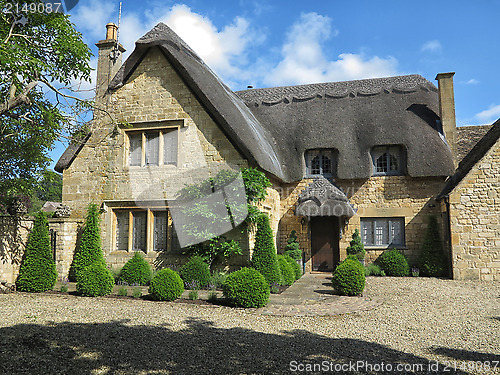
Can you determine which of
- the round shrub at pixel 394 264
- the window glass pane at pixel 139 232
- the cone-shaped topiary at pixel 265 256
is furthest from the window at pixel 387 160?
the window glass pane at pixel 139 232

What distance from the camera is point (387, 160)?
1603cm

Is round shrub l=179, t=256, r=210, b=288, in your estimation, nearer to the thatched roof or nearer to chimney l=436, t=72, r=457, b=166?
the thatched roof

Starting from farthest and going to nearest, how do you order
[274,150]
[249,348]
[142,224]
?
1. [274,150]
2. [142,224]
3. [249,348]

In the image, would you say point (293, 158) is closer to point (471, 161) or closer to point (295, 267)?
point (295, 267)

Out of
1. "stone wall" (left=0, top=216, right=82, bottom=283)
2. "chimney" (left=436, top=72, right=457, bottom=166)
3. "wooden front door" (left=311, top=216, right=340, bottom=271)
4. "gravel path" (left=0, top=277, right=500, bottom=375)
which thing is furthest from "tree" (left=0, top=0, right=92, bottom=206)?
"chimney" (left=436, top=72, right=457, bottom=166)

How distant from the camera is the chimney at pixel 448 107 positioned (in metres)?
16.0

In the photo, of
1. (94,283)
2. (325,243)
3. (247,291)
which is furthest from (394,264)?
(94,283)

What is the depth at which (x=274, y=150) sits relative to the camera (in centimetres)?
1598

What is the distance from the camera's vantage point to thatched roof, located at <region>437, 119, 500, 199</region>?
13.4 m

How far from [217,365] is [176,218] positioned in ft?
25.4

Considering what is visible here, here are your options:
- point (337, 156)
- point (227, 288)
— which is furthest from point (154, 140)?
point (337, 156)

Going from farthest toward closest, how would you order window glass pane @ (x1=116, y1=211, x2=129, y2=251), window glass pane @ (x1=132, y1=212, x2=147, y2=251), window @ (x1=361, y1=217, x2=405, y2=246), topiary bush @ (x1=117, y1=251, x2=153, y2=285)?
window @ (x1=361, y1=217, x2=405, y2=246) → window glass pane @ (x1=116, y1=211, x2=129, y2=251) → window glass pane @ (x1=132, y1=212, x2=147, y2=251) → topiary bush @ (x1=117, y1=251, x2=153, y2=285)

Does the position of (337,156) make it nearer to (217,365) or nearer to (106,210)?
(106,210)

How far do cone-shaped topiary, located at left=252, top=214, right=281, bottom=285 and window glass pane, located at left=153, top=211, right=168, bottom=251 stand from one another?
10.5 feet
